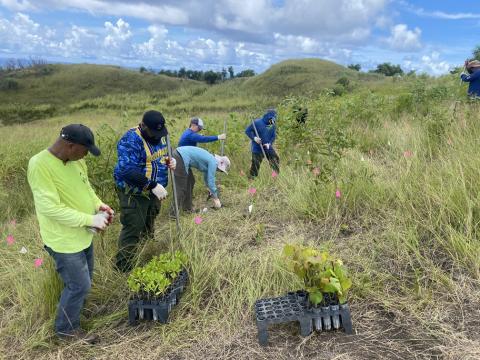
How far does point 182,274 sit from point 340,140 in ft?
7.01

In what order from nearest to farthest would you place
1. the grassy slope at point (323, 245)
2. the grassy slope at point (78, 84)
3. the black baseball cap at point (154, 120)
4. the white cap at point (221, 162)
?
1. the grassy slope at point (323, 245)
2. the black baseball cap at point (154, 120)
3. the white cap at point (221, 162)
4. the grassy slope at point (78, 84)

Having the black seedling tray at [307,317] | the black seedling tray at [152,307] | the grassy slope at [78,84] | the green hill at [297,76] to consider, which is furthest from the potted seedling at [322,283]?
the grassy slope at [78,84]

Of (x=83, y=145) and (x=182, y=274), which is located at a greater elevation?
(x=83, y=145)

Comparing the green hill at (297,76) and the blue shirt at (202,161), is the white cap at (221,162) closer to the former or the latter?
the blue shirt at (202,161)

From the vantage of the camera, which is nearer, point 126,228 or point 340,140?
point 126,228

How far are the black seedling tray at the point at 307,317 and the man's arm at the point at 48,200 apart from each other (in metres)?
1.36

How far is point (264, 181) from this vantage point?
5727 mm

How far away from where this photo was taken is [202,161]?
18.2 ft

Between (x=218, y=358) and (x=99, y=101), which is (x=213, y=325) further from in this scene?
(x=99, y=101)

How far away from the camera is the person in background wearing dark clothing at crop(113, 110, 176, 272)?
11.0 feet

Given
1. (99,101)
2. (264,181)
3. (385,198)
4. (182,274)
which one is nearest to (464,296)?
(385,198)

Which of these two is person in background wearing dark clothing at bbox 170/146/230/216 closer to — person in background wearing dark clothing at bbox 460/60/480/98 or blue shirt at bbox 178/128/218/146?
blue shirt at bbox 178/128/218/146

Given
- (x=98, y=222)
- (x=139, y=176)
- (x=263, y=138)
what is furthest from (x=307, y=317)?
(x=263, y=138)

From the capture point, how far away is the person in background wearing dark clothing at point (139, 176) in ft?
11.0
